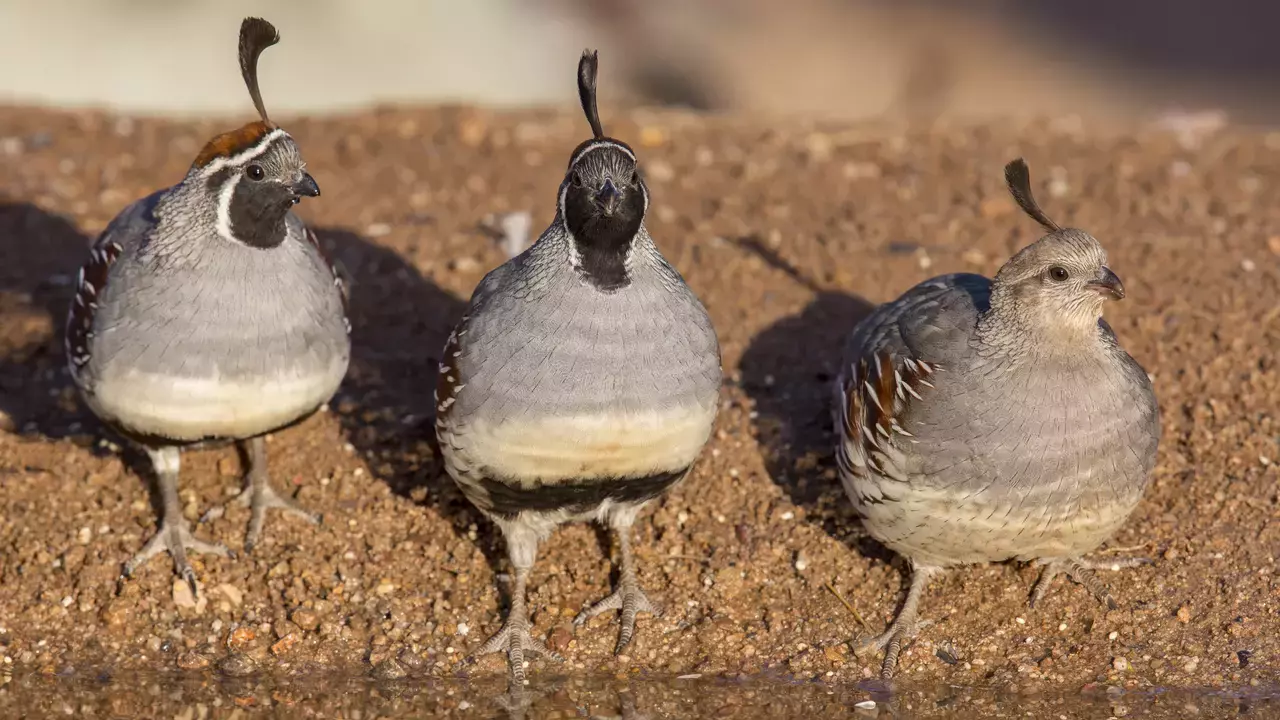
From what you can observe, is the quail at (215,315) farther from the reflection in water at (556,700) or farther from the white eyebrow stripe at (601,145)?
the white eyebrow stripe at (601,145)

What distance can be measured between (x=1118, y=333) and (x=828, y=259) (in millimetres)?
1397

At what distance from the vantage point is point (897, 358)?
525 cm

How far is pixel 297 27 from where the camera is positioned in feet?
43.5

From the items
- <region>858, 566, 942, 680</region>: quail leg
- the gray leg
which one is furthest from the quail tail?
<region>858, 566, 942, 680</region>: quail leg

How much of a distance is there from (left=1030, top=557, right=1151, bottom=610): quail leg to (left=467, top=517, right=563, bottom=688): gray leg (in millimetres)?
1769

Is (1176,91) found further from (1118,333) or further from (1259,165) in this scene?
(1118,333)

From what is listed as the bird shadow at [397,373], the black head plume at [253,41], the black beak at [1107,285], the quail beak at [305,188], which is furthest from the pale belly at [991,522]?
the black head plume at [253,41]

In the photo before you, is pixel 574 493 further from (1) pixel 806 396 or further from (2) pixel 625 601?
(1) pixel 806 396

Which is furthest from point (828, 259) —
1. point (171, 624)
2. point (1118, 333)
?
point (171, 624)

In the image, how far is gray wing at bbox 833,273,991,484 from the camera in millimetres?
5109

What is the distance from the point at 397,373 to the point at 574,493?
1770 millimetres

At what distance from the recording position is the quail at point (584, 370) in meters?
4.86

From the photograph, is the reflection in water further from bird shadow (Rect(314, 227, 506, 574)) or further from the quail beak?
the quail beak

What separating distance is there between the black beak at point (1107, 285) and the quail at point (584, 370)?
1.30 m
